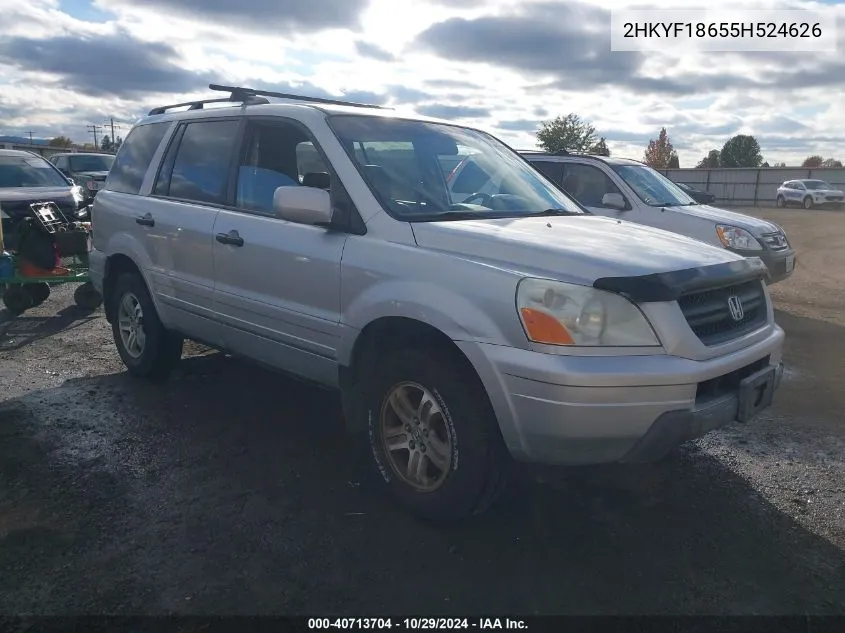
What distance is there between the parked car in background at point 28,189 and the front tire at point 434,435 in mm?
7378

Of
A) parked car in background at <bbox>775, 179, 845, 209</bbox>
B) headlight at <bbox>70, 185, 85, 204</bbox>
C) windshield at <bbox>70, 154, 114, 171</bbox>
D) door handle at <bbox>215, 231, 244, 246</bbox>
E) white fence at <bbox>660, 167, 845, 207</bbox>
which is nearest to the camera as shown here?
door handle at <bbox>215, 231, 244, 246</bbox>

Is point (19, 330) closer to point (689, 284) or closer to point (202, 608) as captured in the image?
point (202, 608)

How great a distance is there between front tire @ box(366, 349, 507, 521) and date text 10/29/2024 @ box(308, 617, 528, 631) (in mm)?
589

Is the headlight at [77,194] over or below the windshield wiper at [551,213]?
below

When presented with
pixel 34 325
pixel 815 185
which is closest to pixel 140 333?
pixel 34 325

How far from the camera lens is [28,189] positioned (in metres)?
10.6

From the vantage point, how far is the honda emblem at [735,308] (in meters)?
3.40

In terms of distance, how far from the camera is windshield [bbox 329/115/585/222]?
3.84 metres

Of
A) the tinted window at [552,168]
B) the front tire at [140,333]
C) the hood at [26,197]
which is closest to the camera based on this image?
the front tire at [140,333]

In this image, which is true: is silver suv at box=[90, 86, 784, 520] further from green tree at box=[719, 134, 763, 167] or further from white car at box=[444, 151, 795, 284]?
green tree at box=[719, 134, 763, 167]

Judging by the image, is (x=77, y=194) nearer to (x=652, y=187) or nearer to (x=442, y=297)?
(x=652, y=187)

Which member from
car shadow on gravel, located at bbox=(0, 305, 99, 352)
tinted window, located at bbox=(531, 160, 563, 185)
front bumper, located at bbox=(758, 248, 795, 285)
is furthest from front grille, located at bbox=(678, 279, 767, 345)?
car shadow on gravel, located at bbox=(0, 305, 99, 352)

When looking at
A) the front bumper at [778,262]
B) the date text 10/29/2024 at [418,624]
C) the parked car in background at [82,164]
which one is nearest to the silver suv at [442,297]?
the date text 10/29/2024 at [418,624]

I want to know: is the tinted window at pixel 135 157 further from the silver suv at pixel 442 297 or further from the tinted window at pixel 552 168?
the tinted window at pixel 552 168
